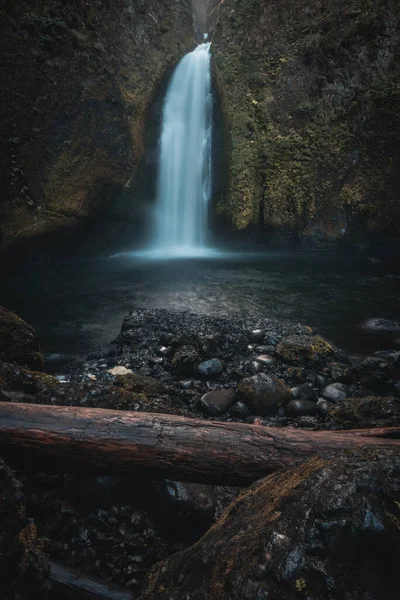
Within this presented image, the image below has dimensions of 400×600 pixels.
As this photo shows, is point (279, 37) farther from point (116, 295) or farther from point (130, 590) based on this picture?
point (130, 590)

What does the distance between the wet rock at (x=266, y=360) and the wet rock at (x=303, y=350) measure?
0.24m

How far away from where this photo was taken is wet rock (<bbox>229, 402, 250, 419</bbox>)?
14.6ft

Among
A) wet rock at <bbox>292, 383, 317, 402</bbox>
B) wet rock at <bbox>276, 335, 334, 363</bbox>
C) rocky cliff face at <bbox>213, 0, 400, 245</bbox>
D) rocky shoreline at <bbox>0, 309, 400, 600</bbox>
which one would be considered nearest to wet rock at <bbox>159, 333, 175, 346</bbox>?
rocky shoreline at <bbox>0, 309, 400, 600</bbox>

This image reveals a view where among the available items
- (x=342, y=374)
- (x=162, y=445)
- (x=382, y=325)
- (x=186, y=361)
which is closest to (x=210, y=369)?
(x=186, y=361)

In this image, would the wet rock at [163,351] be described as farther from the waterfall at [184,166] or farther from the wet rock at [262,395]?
Result: the waterfall at [184,166]

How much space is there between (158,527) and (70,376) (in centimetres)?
392

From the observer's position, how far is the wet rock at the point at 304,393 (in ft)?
16.2

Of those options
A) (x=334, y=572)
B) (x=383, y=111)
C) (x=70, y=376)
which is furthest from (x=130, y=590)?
(x=383, y=111)

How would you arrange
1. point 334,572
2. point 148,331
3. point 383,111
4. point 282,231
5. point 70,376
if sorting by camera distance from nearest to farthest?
point 334,572 < point 70,376 < point 148,331 < point 383,111 < point 282,231

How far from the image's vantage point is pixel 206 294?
36.0 ft

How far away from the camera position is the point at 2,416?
2.38 m

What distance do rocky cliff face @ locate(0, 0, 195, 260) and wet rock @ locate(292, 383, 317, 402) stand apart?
11.8 m

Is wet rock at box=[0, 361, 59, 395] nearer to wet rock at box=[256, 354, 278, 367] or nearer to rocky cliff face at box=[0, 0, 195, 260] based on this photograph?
wet rock at box=[256, 354, 278, 367]

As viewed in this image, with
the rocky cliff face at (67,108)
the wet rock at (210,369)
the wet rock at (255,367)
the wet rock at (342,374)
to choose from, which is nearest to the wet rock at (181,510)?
the wet rock at (210,369)
